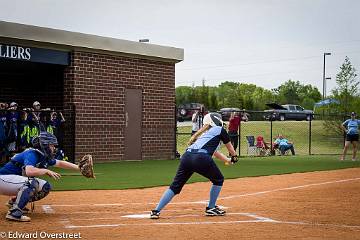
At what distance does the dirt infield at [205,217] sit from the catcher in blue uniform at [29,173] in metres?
0.32

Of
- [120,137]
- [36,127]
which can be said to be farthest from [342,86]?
[36,127]

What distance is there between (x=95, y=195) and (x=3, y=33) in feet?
28.2

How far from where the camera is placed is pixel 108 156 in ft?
77.3

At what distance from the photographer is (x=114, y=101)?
2359cm

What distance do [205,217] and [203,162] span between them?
857 mm

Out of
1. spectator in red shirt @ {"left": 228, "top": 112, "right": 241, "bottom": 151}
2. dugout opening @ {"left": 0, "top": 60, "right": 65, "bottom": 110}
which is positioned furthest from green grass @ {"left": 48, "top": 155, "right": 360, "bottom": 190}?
spectator in red shirt @ {"left": 228, "top": 112, "right": 241, "bottom": 151}

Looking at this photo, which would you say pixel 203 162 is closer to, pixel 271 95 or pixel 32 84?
pixel 32 84

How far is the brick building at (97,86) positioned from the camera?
21078 mm

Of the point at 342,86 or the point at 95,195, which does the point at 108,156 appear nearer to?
the point at 95,195

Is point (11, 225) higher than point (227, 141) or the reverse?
the reverse

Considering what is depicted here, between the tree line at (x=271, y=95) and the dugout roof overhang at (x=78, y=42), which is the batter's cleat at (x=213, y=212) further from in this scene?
the tree line at (x=271, y=95)

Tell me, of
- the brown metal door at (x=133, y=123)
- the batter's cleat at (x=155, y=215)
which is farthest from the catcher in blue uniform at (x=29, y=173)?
the brown metal door at (x=133, y=123)

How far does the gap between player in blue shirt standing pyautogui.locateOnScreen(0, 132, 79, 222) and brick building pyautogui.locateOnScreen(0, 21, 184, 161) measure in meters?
10.6

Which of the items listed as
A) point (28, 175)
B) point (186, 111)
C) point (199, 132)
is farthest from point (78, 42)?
point (186, 111)
